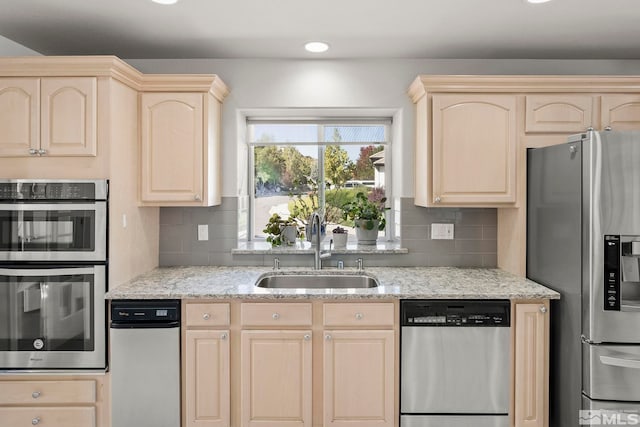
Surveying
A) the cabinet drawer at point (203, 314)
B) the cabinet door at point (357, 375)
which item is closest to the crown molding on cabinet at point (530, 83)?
the cabinet door at point (357, 375)

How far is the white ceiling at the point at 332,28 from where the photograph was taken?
8.01 feet

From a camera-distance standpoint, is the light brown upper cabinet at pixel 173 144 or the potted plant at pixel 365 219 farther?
the potted plant at pixel 365 219

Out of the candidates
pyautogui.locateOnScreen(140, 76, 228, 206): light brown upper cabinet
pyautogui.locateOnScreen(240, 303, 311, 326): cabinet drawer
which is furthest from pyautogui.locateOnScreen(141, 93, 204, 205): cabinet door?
pyautogui.locateOnScreen(240, 303, 311, 326): cabinet drawer

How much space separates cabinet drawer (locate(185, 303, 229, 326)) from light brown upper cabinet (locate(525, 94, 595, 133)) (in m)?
2.11

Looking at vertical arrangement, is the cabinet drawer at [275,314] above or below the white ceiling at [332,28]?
below

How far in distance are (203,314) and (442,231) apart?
1723mm

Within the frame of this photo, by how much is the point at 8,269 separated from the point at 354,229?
7.31 ft

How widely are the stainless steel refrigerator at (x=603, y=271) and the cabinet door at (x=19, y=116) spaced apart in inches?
110

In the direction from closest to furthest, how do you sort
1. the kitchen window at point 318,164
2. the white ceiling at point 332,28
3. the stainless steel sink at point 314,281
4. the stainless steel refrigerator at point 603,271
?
the stainless steel refrigerator at point 603,271 < the white ceiling at point 332,28 < the stainless steel sink at point 314,281 < the kitchen window at point 318,164

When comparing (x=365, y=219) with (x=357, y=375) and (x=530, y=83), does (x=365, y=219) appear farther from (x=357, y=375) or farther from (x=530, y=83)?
(x=530, y=83)

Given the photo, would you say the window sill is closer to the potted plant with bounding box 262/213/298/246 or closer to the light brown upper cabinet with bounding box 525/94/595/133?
the potted plant with bounding box 262/213/298/246

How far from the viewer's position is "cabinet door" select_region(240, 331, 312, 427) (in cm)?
259

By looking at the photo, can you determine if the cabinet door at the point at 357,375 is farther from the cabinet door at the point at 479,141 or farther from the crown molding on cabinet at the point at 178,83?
the crown molding on cabinet at the point at 178,83

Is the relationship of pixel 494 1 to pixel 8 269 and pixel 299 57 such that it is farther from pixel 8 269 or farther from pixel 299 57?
pixel 8 269
